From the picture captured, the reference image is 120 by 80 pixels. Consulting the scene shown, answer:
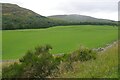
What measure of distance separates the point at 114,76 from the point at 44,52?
10089 mm

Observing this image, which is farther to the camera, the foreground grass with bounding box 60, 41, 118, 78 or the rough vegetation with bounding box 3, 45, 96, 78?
the rough vegetation with bounding box 3, 45, 96, 78

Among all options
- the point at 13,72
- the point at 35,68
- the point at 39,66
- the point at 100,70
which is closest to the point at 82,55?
the point at 39,66

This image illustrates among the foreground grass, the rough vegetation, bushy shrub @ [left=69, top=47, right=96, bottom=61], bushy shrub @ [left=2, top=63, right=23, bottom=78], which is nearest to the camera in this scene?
the foreground grass

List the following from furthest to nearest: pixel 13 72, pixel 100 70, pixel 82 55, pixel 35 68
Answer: pixel 82 55 < pixel 13 72 < pixel 35 68 < pixel 100 70

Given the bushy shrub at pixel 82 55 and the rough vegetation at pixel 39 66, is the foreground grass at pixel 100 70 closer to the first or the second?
the rough vegetation at pixel 39 66

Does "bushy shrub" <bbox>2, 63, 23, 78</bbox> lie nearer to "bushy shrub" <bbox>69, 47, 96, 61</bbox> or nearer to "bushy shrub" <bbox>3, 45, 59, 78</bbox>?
"bushy shrub" <bbox>3, 45, 59, 78</bbox>

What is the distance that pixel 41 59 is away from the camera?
1847 centimetres

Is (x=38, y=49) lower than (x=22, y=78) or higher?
higher

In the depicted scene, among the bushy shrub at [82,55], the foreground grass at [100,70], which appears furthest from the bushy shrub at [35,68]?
the foreground grass at [100,70]

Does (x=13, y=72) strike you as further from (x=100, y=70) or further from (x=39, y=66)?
(x=100, y=70)

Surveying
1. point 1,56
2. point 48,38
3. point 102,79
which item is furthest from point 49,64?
point 48,38

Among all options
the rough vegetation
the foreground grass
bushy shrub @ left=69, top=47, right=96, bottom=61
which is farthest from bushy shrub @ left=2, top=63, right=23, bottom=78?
the foreground grass

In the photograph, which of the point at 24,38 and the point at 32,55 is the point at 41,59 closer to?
the point at 32,55

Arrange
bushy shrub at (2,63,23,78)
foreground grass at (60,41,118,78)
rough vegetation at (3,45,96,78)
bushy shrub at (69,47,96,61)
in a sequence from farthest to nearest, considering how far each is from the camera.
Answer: bushy shrub at (69,47,96,61)
bushy shrub at (2,63,23,78)
rough vegetation at (3,45,96,78)
foreground grass at (60,41,118,78)
